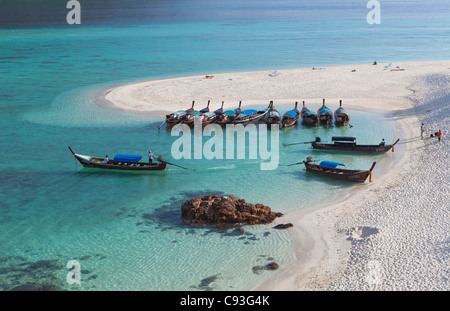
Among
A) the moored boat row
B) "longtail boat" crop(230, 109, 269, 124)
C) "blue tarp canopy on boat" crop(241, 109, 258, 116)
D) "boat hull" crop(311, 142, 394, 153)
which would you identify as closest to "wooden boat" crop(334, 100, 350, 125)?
the moored boat row

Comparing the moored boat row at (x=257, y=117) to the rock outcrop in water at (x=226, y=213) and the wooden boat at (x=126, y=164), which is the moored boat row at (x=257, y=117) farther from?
the rock outcrop in water at (x=226, y=213)

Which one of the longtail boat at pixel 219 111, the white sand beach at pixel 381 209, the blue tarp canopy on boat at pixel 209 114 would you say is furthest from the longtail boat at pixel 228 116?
the white sand beach at pixel 381 209

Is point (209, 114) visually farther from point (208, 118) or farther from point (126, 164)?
point (126, 164)

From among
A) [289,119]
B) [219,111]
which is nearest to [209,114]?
[219,111]

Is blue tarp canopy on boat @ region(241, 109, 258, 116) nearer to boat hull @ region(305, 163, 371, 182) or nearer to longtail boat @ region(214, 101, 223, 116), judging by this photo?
longtail boat @ region(214, 101, 223, 116)

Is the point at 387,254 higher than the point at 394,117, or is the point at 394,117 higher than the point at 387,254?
the point at 394,117
